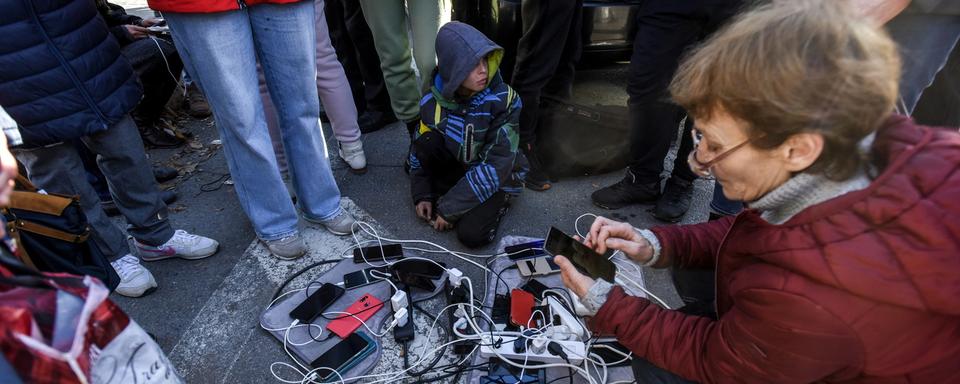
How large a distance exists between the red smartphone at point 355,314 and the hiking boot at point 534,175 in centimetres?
124

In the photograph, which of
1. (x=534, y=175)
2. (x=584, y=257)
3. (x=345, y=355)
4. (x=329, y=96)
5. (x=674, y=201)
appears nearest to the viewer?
(x=584, y=257)

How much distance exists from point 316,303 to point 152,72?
256 cm

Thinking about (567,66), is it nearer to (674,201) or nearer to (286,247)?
(674,201)

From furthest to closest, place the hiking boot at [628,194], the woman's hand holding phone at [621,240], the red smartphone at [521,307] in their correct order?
the hiking boot at [628,194]
the red smartphone at [521,307]
the woman's hand holding phone at [621,240]

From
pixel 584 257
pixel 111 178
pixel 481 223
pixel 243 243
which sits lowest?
pixel 243 243

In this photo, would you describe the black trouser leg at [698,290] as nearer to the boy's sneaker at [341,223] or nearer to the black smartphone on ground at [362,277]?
the black smartphone on ground at [362,277]

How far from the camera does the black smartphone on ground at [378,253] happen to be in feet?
8.04

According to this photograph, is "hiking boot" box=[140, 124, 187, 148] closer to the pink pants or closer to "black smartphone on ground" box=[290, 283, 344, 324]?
the pink pants

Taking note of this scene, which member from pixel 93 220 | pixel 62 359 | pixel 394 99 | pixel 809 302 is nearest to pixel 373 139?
pixel 394 99

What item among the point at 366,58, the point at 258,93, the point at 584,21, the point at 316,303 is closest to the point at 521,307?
Answer: the point at 316,303

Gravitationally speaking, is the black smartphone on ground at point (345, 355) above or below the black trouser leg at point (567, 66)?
below

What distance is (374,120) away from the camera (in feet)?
12.3

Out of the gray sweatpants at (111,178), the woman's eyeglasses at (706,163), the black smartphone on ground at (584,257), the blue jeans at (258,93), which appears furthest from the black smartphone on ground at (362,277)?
the woman's eyeglasses at (706,163)

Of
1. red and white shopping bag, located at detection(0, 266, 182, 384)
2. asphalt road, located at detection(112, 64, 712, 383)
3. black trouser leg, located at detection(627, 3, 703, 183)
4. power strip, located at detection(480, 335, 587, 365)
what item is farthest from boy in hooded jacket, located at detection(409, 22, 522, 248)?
red and white shopping bag, located at detection(0, 266, 182, 384)
